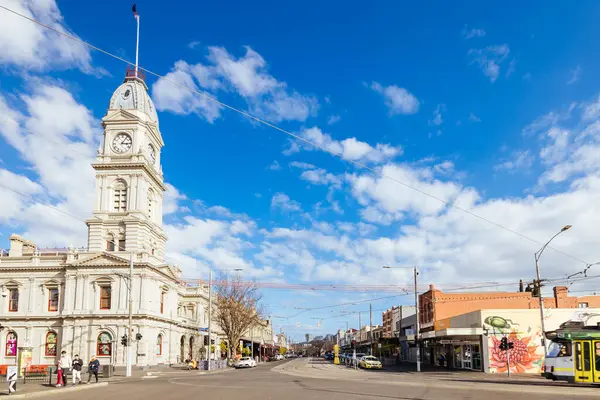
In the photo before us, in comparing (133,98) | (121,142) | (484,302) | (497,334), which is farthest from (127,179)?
(484,302)

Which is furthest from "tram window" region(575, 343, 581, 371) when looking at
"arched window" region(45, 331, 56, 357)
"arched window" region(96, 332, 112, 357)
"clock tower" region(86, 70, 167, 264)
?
"arched window" region(45, 331, 56, 357)

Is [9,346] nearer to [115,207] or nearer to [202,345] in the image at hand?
[115,207]

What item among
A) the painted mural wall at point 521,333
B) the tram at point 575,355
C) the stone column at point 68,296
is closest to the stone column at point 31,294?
the stone column at point 68,296

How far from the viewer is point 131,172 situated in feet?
209

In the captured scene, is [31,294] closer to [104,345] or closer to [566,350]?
[104,345]

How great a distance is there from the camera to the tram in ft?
94.3

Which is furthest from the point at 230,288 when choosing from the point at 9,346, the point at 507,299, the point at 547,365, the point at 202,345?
the point at 547,365

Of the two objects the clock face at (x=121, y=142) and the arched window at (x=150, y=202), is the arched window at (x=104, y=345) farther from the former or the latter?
the clock face at (x=121, y=142)

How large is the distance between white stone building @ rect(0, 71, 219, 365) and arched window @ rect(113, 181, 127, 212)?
12cm

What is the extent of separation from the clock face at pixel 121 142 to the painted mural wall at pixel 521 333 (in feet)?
141

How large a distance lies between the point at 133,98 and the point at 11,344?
30.7m

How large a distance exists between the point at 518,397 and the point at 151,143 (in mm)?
55471

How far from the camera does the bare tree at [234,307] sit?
78.9 m

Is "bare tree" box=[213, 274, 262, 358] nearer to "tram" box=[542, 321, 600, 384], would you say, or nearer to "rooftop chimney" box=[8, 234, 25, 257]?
"rooftop chimney" box=[8, 234, 25, 257]
